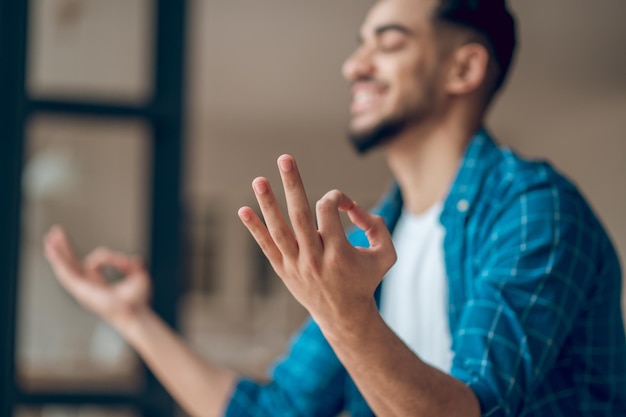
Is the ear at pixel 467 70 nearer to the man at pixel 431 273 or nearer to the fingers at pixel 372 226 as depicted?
the man at pixel 431 273

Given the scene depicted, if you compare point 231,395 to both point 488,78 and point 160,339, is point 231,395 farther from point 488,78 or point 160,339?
point 488,78

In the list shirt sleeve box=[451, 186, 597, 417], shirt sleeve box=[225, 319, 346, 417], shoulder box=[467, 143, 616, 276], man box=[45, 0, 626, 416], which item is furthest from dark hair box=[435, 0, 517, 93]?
shirt sleeve box=[225, 319, 346, 417]

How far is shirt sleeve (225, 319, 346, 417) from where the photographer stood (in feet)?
5.43

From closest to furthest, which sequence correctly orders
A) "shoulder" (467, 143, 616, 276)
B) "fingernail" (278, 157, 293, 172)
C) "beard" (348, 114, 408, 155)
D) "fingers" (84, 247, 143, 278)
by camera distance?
"fingernail" (278, 157, 293, 172) → "shoulder" (467, 143, 616, 276) → "beard" (348, 114, 408, 155) → "fingers" (84, 247, 143, 278)

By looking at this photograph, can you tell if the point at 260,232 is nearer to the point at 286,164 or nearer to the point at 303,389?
the point at 286,164

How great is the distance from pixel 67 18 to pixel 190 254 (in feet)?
19.4

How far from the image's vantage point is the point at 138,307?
1670 mm

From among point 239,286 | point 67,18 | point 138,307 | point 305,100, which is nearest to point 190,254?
point 239,286

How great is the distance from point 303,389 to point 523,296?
0.57m

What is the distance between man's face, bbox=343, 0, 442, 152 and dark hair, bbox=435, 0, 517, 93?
0.11 feet

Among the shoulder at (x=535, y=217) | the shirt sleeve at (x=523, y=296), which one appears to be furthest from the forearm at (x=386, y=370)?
the shoulder at (x=535, y=217)

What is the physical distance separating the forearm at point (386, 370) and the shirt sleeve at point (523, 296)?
0.36 ft

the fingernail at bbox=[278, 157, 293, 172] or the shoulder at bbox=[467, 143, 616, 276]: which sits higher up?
the fingernail at bbox=[278, 157, 293, 172]

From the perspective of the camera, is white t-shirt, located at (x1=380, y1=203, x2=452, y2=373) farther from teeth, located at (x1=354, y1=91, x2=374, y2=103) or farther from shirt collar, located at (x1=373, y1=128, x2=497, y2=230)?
teeth, located at (x1=354, y1=91, x2=374, y2=103)
